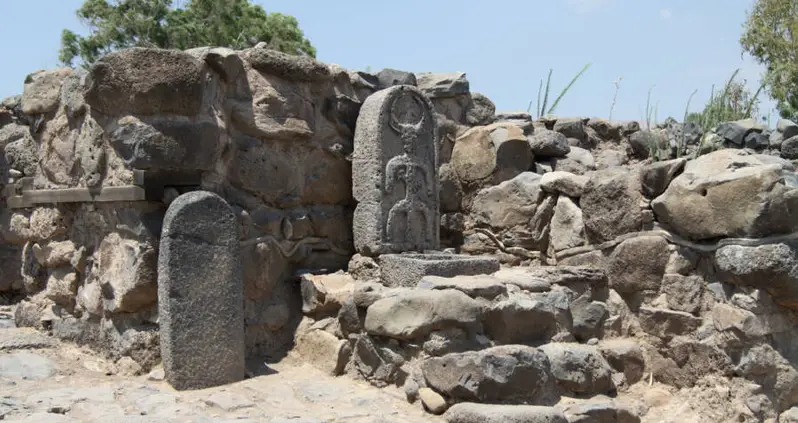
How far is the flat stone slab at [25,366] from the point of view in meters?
4.39

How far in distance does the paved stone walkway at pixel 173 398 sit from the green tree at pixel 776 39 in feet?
45.7

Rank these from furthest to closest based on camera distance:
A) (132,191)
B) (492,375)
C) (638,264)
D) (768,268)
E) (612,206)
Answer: (612,206) → (638,264) → (132,191) → (768,268) → (492,375)

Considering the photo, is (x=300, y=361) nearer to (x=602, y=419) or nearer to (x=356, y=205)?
(x=356, y=205)

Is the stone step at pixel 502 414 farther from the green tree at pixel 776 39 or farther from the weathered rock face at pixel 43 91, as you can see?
the green tree at pixel 776 39

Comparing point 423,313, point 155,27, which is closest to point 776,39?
point 155,27

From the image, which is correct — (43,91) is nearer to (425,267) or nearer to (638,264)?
(425,267)

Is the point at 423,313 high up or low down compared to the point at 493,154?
down

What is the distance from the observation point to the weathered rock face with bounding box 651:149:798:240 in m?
4.21

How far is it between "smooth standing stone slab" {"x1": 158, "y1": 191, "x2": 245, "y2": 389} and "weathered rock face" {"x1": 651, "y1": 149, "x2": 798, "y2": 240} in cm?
258

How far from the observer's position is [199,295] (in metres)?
4.16

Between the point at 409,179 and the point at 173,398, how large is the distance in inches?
83.4

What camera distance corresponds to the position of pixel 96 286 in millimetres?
4887

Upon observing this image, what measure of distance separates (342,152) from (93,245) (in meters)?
1.76

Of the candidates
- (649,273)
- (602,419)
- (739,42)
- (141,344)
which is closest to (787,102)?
(739,42)
